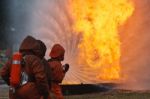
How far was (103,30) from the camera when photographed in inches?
693

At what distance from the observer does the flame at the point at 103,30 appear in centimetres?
1764

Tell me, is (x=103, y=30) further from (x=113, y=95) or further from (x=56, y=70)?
(x=56, y=70)

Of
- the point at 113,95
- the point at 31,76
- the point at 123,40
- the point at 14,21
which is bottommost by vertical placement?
the point at 113,95

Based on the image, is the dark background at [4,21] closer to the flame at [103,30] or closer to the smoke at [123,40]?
the smoke at [123,40]

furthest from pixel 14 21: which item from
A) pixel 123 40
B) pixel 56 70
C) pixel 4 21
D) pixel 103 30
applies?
pixel 56 70

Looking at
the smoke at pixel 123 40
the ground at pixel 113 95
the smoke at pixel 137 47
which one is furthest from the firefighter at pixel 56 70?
the smoke at pixel 137 47

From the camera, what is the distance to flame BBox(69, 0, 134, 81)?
17641mm

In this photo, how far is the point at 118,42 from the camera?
1812 cm

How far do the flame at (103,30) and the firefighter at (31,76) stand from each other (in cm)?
1069

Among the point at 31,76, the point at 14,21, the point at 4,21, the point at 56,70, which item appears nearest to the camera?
the point at 31,76

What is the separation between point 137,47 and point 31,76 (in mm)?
12526

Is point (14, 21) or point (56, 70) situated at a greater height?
point (14, 21)

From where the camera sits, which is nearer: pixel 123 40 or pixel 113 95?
pixel 113 95

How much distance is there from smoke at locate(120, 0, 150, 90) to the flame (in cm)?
57
